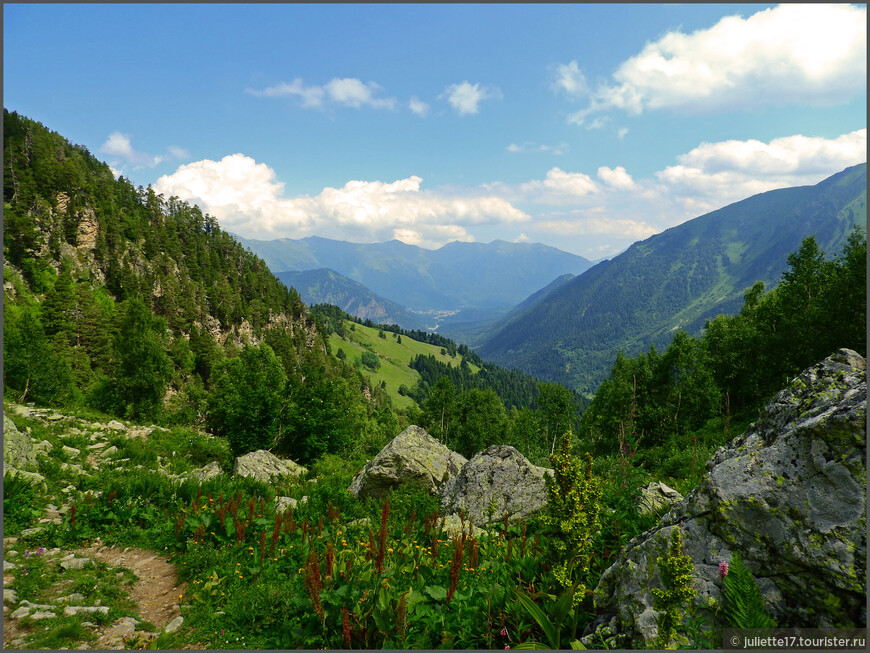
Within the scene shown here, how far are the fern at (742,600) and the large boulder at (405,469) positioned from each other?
36.6 ft

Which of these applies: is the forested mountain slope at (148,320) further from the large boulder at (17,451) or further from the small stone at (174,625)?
the small stone at (174,625)

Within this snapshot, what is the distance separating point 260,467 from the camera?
16547mm

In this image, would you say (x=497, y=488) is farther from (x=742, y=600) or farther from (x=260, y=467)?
(x=260, y=467)

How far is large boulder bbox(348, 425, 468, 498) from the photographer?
46.8 ft

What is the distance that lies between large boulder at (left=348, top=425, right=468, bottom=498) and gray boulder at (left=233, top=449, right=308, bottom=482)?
3746 millimetres

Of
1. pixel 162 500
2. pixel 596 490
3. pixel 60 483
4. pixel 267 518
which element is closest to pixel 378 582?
pixel 596 490

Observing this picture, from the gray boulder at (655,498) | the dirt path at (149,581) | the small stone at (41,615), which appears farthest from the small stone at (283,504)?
the gray boulder at (655,498)

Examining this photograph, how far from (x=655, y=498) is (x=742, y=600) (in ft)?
12.7

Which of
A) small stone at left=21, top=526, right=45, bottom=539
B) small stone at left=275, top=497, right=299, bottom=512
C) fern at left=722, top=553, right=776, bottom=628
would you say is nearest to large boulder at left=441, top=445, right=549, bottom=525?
small stone at left=275, top=497, right=299, bottom=512

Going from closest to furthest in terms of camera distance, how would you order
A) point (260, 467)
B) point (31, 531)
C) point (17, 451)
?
point (31, 531) < point (17, 451) < point (260, 467)

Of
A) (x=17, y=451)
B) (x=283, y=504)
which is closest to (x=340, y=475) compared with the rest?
(x=283, y=504)

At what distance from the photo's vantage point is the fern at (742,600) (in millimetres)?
3836

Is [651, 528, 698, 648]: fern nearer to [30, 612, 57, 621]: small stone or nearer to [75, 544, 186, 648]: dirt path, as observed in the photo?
[75, 544, 186, 648]: dirt path

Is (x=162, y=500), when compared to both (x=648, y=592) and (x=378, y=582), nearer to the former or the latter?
(x=378, y=582)
